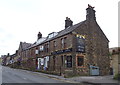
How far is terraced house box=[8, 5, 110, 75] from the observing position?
82.6 feet

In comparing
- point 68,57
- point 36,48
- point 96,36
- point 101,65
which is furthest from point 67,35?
point 36,48

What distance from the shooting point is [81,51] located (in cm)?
2592

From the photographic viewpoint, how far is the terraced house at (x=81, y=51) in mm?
25172

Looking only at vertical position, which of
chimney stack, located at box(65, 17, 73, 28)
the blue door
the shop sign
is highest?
chimney stack, located at box(65, 17, 73, 28)

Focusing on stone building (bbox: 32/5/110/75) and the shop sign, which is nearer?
stone building (bbox: 32/5/110/75)

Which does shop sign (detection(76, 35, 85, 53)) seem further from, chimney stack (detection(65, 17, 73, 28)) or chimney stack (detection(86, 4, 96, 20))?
chimney stack (detection(65, 17, 73, 28))

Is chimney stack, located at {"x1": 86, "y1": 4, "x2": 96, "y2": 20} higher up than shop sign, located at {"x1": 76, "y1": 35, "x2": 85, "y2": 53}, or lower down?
higher up

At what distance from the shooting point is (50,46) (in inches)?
1241

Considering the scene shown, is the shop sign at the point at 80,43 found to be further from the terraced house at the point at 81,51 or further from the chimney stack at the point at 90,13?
the chimney stack at the point at 90,13

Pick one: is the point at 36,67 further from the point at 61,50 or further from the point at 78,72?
the point at 78,72

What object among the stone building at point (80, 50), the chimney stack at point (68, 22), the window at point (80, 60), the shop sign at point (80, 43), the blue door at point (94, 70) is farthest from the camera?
the chimney stack at point (68, 22)

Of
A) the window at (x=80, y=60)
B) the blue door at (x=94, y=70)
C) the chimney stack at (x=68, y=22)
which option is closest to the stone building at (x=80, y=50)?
the window at (x=80, y=60)

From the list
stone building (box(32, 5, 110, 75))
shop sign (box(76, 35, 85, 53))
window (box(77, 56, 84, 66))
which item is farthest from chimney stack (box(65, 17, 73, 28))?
window (box(77, 56, 84, 66))

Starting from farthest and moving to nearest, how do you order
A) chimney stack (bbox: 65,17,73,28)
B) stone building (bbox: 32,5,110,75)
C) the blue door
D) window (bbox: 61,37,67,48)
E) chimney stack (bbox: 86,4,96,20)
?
chimney stack (bbox: 65,17,73,28) → chimney stack (bbox: 86,4,96,20) → window (bbox: 61,37,67,48) → the blue door → stone building (bbox: 32,5,110,75)
